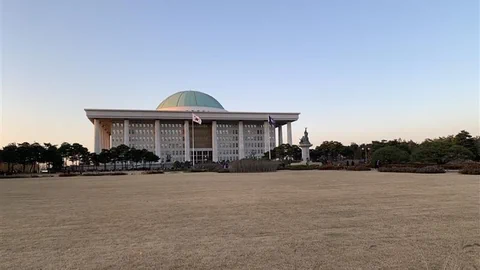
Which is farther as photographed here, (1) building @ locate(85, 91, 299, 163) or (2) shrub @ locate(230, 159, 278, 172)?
(1) building @ locate(85, 91, 299, 163)

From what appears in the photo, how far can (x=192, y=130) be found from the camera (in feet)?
286

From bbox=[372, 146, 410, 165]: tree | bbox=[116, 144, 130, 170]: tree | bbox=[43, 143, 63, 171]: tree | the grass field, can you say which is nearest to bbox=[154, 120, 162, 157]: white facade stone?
bbox=[116, 144, 130, 170]: tree

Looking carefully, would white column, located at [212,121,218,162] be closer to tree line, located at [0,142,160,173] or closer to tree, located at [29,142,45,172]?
tree line, located at [0,142,160,173]

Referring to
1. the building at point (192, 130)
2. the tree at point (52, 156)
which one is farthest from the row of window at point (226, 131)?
the tree at point (52, 156)

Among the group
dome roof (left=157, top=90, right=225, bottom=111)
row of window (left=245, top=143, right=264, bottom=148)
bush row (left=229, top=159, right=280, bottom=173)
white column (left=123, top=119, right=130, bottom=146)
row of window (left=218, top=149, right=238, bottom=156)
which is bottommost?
bush row (left=229, top=159, right=280, bottom=173)

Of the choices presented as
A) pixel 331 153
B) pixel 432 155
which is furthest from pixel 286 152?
pixel 432 155

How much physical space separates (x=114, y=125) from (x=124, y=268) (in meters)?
91.9

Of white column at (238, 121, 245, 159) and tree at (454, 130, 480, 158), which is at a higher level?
white column at (238, 121, 245, 159)

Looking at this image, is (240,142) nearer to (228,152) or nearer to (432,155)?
(228,152)

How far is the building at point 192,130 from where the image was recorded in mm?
87750

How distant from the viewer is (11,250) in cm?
600

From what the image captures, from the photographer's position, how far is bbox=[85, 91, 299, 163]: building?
87750 millimetres

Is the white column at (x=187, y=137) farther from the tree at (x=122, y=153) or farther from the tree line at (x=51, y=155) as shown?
the tree at (x=122, y=153)

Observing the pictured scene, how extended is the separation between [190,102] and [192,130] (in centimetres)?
1568
